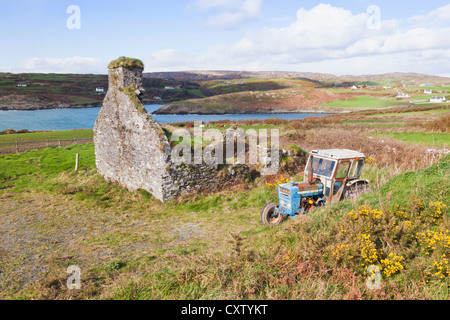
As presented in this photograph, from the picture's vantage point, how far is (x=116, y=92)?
49.1ft

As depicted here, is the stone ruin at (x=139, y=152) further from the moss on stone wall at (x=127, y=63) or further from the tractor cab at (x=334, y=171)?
the tractor cab at (x=334, y=171)

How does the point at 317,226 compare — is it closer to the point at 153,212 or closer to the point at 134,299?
the point at 134,299

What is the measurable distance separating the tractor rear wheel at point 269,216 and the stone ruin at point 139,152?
465 cm

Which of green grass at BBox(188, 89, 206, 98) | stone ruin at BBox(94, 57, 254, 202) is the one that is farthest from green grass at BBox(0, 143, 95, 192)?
green grass at BBox(188, 89, 206, 98)

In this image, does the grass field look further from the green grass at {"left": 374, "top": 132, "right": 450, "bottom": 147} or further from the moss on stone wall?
the green grass at {"left": 374, "top": 132, "right": 450, "bottom": 147}

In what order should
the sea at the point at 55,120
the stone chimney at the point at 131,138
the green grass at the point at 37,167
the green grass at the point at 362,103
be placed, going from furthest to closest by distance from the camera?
the green grass at the point at 362,103, the sea at the point at 55,120, the green grass at the point at 37,167, the stone chimney at the point at 131,138

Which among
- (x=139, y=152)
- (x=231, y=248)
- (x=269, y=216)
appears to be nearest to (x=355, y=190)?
(x=269, y=216)

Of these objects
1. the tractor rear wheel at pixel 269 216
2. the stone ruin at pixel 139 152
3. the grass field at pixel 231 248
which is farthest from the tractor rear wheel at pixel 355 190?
the stone ruin at pixel 139 152

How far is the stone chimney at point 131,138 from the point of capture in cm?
1302

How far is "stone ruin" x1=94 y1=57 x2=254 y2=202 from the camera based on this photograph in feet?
42.8

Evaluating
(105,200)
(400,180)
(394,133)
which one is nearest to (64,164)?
(105,200)

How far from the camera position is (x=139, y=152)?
14117 millimetres

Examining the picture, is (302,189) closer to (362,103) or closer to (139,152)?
(139,152)

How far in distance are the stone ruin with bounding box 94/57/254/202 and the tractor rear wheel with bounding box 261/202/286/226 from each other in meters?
4.65
